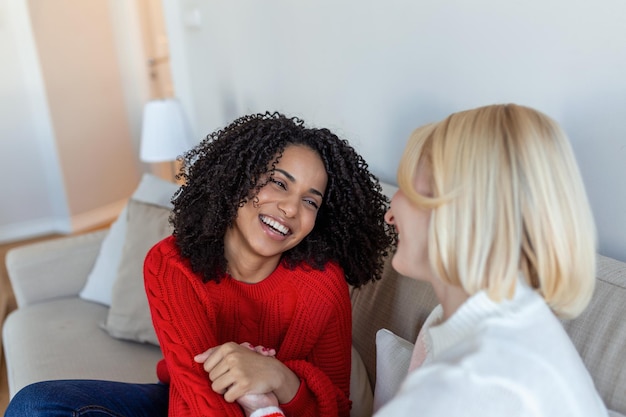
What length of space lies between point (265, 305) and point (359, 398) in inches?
11.5

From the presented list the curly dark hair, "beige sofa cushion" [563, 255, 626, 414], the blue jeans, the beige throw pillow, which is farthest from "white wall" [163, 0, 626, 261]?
the blue jeans

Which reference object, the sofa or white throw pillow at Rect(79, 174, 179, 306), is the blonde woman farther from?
Result: white throw pillow at Rect(79, 174, 179, 306)

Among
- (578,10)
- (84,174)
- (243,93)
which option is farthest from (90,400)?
(84,174)

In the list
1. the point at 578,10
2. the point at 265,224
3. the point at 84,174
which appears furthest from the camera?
the point at 84,174

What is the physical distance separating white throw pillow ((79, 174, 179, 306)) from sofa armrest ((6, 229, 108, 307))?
0.06 m

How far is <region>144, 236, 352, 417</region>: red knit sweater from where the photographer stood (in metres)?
1.11

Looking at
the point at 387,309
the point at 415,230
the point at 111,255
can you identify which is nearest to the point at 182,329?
the point at 387,309

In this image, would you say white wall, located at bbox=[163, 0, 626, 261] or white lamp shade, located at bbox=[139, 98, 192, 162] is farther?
white lamp shade, located at bbox=[139, 98, 192, 162]

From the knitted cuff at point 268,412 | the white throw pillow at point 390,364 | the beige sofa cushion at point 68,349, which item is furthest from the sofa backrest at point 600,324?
the beige sofa cushion at point 68,349

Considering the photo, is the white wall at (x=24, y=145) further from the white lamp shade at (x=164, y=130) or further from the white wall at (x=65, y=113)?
the white lamp shade at (x=164, y=130)

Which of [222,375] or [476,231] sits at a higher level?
[476,231]

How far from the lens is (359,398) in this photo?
49.2 inches

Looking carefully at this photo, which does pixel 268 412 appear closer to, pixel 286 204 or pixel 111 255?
pixel 286 204

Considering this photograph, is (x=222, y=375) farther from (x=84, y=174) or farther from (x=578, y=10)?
(x=84, y=174)
